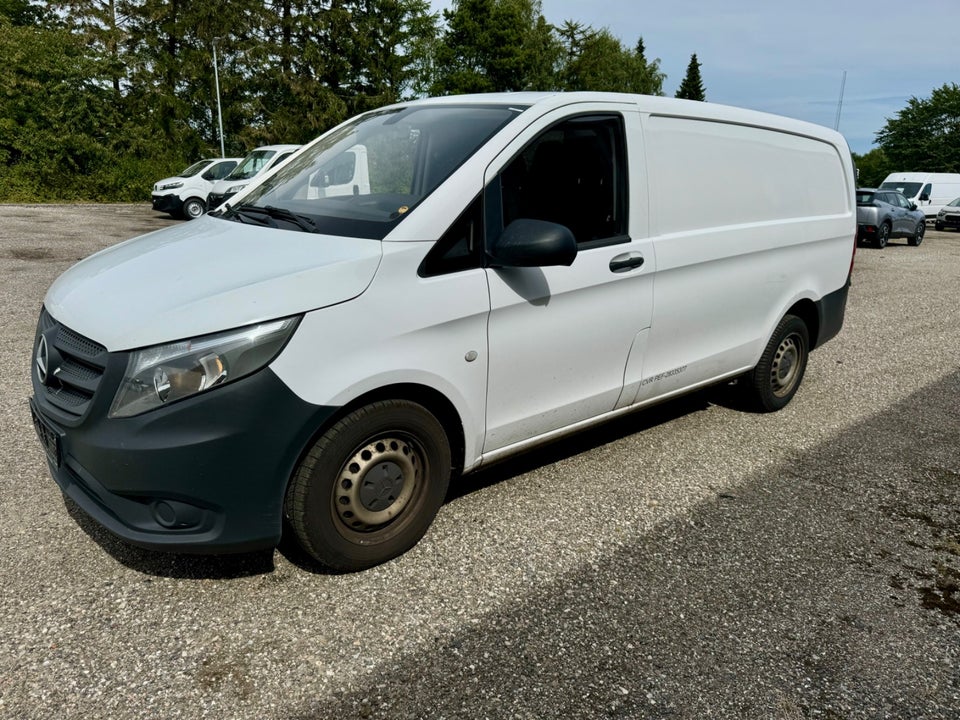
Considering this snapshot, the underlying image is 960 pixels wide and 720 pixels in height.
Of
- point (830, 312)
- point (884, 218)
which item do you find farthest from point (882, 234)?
point (830, 312)

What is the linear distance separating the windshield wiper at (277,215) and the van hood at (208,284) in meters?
0.08

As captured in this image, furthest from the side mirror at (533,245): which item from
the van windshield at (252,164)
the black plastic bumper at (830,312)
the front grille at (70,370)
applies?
the van windshield at (252,164)

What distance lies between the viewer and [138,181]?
29.8m

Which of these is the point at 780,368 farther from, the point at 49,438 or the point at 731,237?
the point at 49,438

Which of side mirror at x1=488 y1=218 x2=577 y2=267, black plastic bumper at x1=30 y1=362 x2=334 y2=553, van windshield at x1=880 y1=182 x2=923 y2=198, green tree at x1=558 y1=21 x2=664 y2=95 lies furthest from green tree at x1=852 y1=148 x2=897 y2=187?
black plastic bumper at x1=30 y1=362 x2=334 y2=553

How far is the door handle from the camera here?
12.2ft

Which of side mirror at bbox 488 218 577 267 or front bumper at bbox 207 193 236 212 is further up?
side mirror at bbox 488 218 577 267

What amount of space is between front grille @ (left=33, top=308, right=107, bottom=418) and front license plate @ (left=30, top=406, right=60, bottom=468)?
11cm

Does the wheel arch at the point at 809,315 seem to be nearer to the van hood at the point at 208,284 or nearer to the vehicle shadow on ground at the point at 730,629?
the vehicle shadow on ground at the point at 730,629

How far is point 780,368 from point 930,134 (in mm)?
57576

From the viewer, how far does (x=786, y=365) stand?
17.4 feet

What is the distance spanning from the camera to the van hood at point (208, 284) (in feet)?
8.69

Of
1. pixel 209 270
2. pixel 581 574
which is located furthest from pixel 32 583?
pixel 581 574

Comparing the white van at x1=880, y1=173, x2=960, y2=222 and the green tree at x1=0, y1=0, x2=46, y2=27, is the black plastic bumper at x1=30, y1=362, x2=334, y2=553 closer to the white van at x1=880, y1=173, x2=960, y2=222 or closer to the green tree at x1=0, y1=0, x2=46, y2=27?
the white van at x1=880, y1=173, x2=960, y2=222
